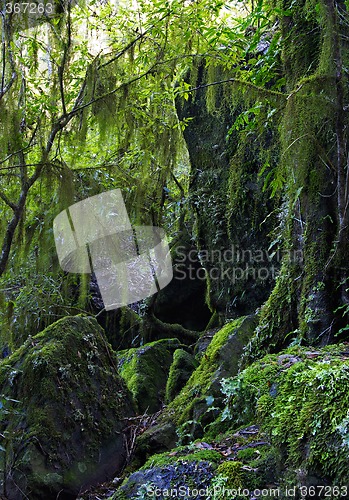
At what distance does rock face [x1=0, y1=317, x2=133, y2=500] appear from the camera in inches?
166

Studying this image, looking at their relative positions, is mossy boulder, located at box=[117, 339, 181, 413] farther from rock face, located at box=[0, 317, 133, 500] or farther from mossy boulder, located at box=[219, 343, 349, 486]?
mossy boulder, located at box=[219, 343, 349, 486]

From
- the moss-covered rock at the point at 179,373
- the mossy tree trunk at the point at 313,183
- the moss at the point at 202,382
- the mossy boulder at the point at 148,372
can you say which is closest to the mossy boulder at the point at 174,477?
the mossy tree trunk at the point at 313,183

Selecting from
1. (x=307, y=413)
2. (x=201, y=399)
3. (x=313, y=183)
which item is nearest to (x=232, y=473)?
(x=307, y=413)

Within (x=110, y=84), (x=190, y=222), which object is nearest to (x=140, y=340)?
(x=190, y=222)

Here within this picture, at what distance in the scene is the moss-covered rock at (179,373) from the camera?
571 centimetres

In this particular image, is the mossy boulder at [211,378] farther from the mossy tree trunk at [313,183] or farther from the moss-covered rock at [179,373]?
the mossy tree trunk at [313,183]

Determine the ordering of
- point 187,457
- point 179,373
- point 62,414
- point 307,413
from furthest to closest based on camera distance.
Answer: point 179,373 → point 62,414 → point 187,457 → point 307,413

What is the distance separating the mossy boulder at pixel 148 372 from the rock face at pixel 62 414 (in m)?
0.47

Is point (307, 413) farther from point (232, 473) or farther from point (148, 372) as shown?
point (148, 372)

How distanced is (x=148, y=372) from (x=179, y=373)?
0.75 m

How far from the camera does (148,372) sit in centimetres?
639

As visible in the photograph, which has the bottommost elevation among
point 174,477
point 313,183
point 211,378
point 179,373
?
point 179,373

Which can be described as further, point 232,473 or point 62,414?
point 62,414

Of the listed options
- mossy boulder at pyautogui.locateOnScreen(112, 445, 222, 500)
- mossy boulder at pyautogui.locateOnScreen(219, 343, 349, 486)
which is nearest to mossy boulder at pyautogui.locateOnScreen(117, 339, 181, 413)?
mossy boulder at pyautogui.locateOnScreen(112, 445, 222, 500)
